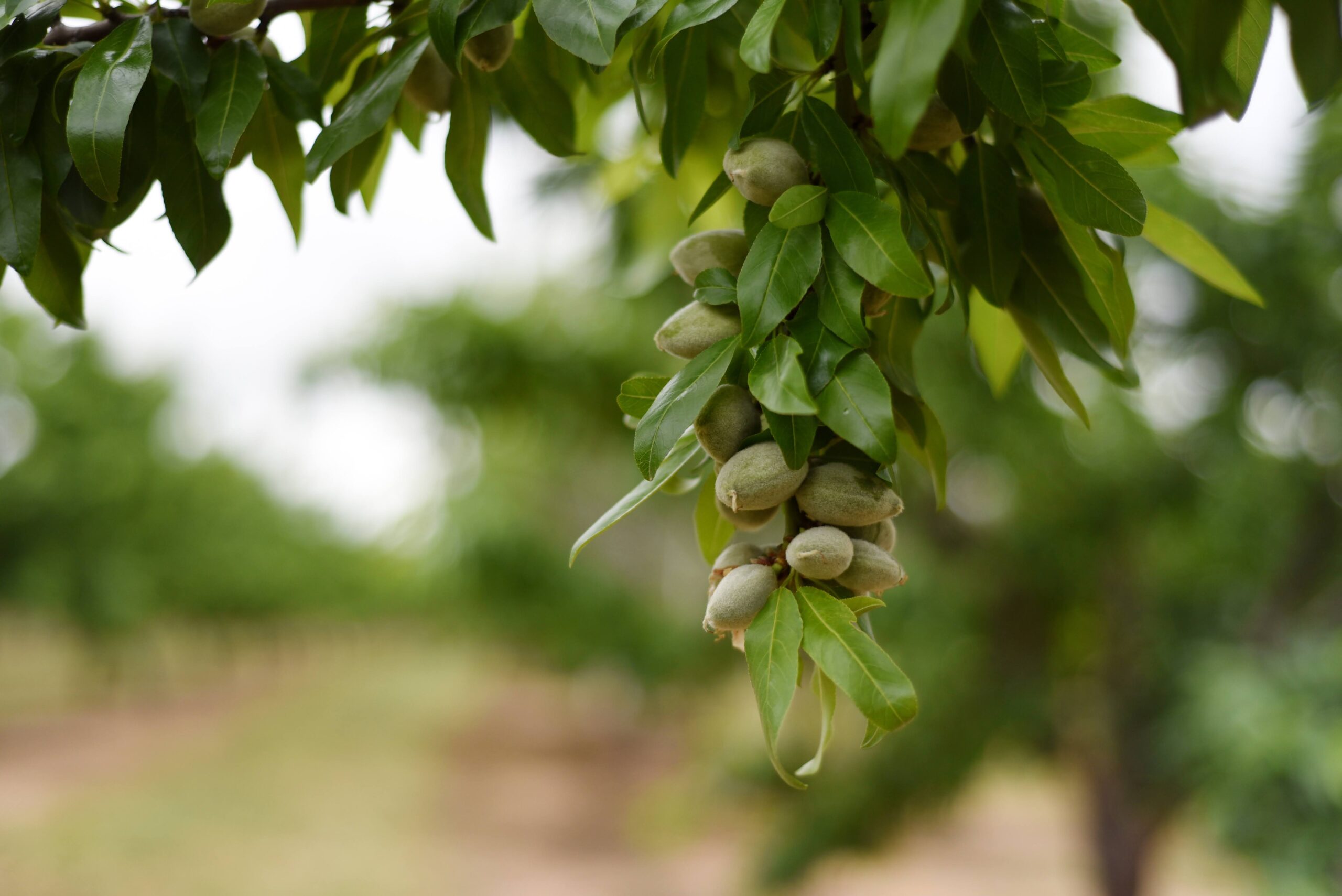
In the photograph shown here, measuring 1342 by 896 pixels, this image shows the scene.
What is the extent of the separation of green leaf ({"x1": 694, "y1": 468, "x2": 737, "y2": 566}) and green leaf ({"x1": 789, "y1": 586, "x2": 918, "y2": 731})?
4.4 inches

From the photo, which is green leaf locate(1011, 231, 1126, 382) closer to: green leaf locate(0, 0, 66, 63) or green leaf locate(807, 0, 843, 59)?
green leaf locate(807, 0, 843, 59)

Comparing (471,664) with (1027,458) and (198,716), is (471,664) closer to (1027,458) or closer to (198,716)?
(198,716)

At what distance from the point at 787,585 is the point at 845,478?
0.15 ft

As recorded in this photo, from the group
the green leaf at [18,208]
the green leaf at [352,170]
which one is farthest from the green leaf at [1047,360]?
the green leaf at [18,208]

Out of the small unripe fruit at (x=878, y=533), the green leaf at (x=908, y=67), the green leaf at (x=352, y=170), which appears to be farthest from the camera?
the green leaf at (x=352, y=170)

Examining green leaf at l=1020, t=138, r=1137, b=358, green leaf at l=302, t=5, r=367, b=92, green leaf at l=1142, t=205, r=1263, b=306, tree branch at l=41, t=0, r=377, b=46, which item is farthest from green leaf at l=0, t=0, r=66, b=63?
green leaf at l=1142, t=205, r=1263, b=306

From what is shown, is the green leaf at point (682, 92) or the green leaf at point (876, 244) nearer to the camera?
the green leaf at point (876, 244)

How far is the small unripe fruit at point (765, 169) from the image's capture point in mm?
357

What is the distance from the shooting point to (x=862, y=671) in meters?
0.31

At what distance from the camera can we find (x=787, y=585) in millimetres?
353

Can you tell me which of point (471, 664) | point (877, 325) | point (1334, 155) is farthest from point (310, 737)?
point (877, 325)

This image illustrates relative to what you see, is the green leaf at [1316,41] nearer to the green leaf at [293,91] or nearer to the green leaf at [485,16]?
the green leaf at [485,16]

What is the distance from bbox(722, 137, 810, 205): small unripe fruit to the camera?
357 millimetres

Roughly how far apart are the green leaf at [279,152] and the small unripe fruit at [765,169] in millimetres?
252
